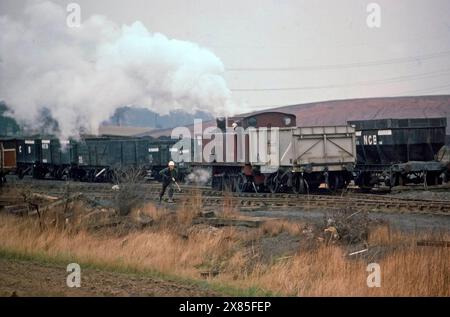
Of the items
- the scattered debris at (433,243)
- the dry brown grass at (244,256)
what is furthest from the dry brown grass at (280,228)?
the scattered debris at (433,243)

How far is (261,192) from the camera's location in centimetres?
2233

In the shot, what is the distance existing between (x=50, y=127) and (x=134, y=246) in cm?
2686

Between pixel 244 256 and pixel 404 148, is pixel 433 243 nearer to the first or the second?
pixel 244 256

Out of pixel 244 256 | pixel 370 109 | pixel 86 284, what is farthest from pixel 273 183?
pixel 370 109

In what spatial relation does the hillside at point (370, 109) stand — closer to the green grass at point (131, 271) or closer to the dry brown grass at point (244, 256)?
the dry brown grass at point (244, 256)

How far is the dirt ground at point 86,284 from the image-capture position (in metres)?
7.23

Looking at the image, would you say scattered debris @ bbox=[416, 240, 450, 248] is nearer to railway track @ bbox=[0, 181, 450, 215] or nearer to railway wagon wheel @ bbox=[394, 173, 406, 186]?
railway track @ bbox=[0, 181, 450, 215]

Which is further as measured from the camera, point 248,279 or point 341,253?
point 341,253

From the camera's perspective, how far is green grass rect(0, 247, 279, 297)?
7.58 meters

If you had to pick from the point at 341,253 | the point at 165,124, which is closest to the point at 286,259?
the point at 341,253

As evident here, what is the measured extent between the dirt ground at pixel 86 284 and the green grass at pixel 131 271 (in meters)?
0.23

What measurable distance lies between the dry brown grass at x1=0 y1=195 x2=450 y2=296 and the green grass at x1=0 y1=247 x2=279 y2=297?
0.37 ft

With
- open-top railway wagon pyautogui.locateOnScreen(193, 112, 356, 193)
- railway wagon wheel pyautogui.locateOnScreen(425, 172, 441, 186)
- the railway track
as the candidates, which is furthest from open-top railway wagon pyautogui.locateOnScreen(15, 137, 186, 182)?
railway wagon wheel pyautogui.locateOnScreen(425, 172, 441, 186)
